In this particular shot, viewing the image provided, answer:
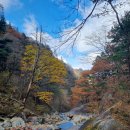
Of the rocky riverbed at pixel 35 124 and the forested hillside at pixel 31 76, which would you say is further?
the forested hillside at pixel 31 76

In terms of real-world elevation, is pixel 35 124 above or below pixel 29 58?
below

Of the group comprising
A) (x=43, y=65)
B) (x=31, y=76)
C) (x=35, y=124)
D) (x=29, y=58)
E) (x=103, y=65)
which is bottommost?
(x=35, y=124)

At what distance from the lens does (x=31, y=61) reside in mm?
30578

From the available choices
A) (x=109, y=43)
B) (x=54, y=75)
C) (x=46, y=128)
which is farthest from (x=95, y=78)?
(x=46, y=128)

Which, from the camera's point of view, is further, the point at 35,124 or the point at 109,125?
the point at 35,124

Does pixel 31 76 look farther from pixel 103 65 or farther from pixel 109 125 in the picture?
pixel 109 125

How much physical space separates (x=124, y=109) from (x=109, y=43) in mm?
Result: 16768

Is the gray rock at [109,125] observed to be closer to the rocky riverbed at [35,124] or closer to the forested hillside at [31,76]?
the rocky riverbed at [35,124]

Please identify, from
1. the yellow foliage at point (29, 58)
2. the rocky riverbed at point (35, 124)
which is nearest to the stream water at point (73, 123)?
the rocky riverbed at point (35, 124)

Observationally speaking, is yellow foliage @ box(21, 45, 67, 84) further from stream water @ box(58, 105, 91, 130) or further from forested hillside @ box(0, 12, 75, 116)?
stream water @ box(58, 105, 91, 130)

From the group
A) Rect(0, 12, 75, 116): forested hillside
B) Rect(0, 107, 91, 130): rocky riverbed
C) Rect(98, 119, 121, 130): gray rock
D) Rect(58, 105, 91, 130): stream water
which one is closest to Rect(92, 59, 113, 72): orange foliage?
Rect(0, 12, 75, 116): forested hillside

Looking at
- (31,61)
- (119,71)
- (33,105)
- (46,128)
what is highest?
(31,61)

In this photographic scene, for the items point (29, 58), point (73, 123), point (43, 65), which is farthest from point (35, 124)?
point (29, 58)

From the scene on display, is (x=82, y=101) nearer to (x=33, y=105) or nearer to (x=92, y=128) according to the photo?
(x=33, y=105)
